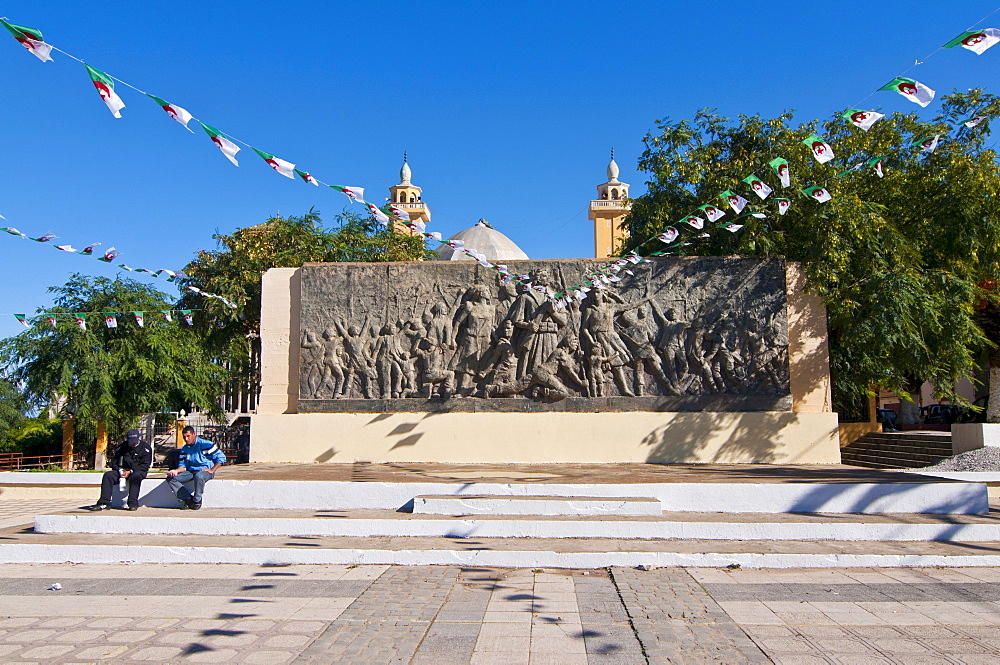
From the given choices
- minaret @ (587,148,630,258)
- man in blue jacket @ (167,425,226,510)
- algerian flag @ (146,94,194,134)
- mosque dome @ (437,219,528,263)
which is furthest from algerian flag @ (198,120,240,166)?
minaret @ (587,148,630,258)

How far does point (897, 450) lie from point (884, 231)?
5340mm

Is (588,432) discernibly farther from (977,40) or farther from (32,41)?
(32,41)

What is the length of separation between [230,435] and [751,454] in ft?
60.5

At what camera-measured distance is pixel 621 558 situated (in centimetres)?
654

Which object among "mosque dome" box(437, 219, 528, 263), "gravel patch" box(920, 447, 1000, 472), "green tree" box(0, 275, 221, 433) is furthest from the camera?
"mosque dome" box(437, 219, 528, 263)

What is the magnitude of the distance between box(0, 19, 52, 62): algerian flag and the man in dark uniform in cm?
444

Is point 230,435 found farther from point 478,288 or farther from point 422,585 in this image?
point 422,585

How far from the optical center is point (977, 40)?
22.5 ft

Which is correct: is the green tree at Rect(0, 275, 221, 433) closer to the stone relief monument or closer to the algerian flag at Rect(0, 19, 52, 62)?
the stone relief monument

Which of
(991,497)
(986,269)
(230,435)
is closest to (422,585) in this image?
(991,497)

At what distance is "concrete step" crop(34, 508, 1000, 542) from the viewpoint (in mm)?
7289

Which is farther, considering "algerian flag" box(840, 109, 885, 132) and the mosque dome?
the mosque dome

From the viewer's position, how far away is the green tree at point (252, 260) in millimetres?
21250

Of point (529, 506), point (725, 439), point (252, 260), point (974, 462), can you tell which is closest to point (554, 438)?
point (725, 439)
